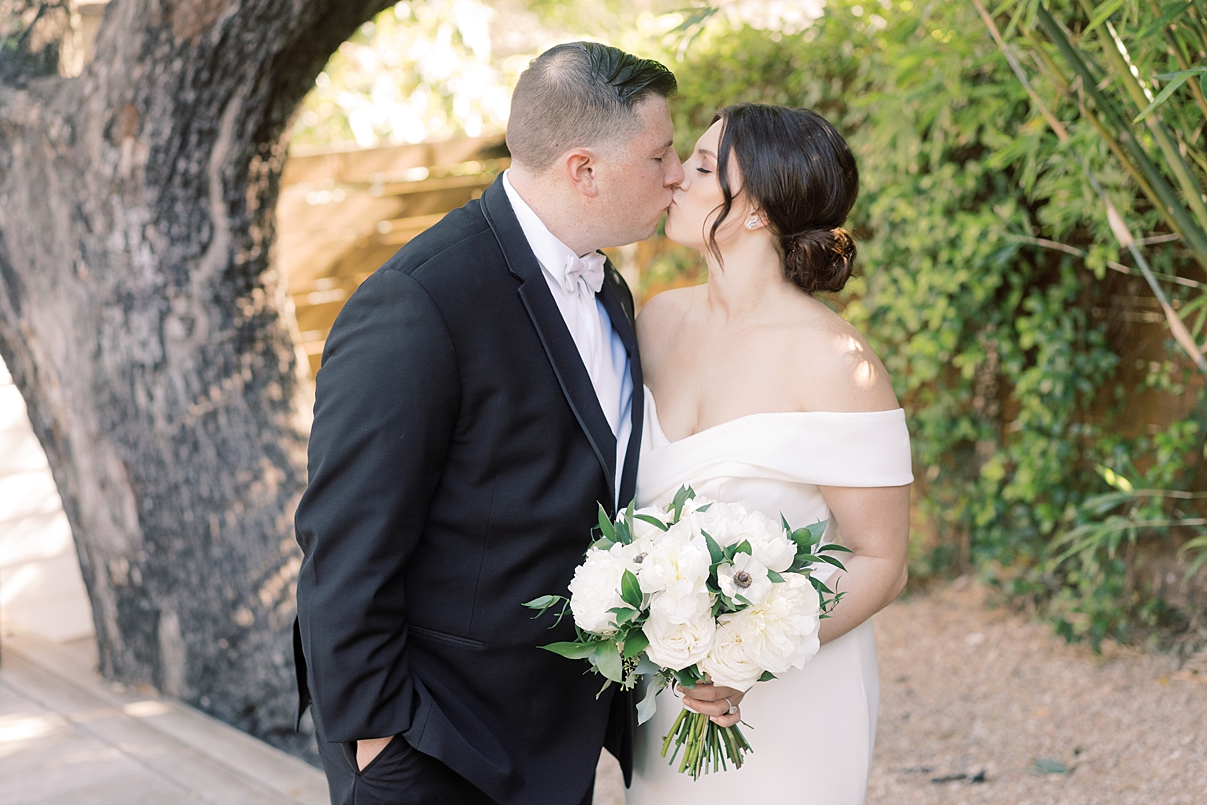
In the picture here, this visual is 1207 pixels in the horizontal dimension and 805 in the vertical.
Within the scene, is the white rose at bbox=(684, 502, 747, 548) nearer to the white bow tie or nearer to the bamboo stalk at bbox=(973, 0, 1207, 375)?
the white bow tie

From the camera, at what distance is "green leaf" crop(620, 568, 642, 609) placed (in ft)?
4.93

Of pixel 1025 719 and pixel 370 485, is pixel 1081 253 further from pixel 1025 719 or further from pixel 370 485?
pixel 370 485

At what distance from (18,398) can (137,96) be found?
1789mm

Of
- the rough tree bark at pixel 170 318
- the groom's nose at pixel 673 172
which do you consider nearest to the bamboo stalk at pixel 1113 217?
the groom's nose at pixel 673 172

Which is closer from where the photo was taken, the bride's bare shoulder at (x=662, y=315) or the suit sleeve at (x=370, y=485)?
the suit sleeve at (x=370, y=485)

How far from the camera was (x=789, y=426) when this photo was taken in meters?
1.89

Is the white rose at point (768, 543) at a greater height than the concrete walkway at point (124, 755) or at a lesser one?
greater

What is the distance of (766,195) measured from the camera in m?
1.94

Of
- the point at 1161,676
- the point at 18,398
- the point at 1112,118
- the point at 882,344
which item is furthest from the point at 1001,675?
the point at 18,398

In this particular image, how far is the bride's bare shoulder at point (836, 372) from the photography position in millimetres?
1882

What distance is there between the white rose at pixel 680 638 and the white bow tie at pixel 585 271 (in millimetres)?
672

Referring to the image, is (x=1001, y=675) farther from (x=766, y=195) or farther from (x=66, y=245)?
(x=66, y=245)

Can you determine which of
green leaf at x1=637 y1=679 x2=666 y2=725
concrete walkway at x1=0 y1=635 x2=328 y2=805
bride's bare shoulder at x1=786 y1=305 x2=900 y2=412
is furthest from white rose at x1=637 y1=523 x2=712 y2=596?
concrete walkway at x1=0 y1=635 x2=328 y2=805

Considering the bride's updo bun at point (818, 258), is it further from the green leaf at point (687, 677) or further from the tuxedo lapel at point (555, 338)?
the green leaf at point (687, 677)
